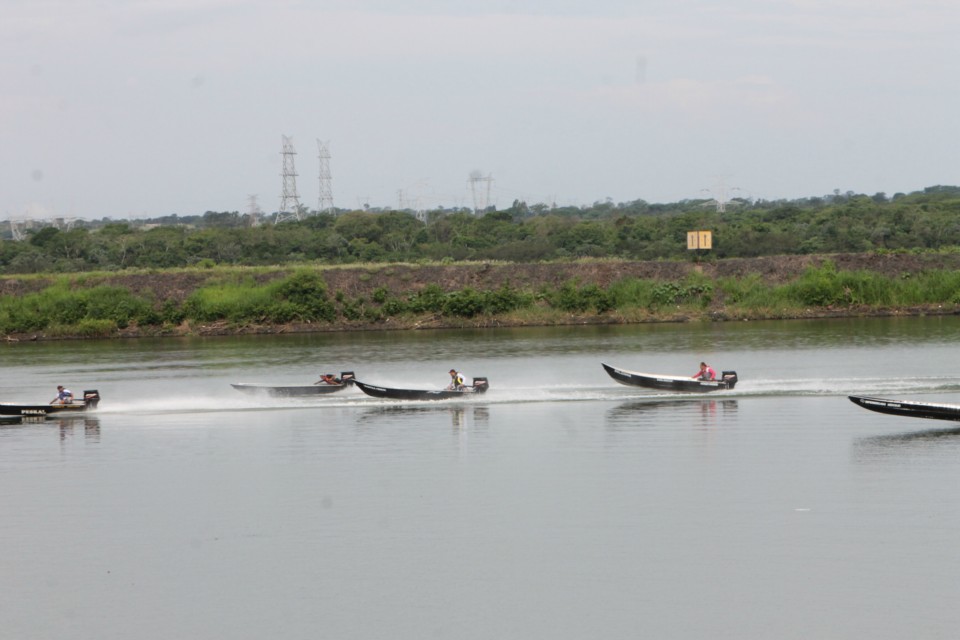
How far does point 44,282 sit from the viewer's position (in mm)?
84500

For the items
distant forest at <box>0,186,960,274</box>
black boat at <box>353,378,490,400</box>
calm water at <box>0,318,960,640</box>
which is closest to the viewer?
calm water at <box>0,318,960,640</box>

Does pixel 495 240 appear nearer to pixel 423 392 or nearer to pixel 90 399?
pixel 423 392

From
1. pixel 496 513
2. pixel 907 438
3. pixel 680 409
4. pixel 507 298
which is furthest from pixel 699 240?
pixel 496 513

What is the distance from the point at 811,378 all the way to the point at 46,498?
95.6 feet

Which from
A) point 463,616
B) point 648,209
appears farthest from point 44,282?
point 648,209

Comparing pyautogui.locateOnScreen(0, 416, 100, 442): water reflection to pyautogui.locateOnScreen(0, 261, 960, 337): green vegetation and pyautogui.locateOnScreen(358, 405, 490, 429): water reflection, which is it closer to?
pyautogui.locateOnScreen(358, 405, 490, 429): water reflection

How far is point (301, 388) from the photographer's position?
45.7m

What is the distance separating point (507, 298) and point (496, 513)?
2014 inches

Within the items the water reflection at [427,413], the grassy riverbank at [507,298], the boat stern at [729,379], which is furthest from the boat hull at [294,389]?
the grassy riverbank at [507,298]

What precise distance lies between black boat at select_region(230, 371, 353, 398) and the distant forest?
47405mm

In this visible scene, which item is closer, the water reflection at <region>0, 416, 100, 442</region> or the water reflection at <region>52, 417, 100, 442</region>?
the water reflection at <region>52, 417, 100, 442</region>

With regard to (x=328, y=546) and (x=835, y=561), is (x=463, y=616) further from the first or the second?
(x=835, y=561)

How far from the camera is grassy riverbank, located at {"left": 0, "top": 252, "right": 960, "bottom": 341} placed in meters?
78.1

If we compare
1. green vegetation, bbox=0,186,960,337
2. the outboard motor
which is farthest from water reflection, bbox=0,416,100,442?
green vegetation, bbox=0,186,960,337
